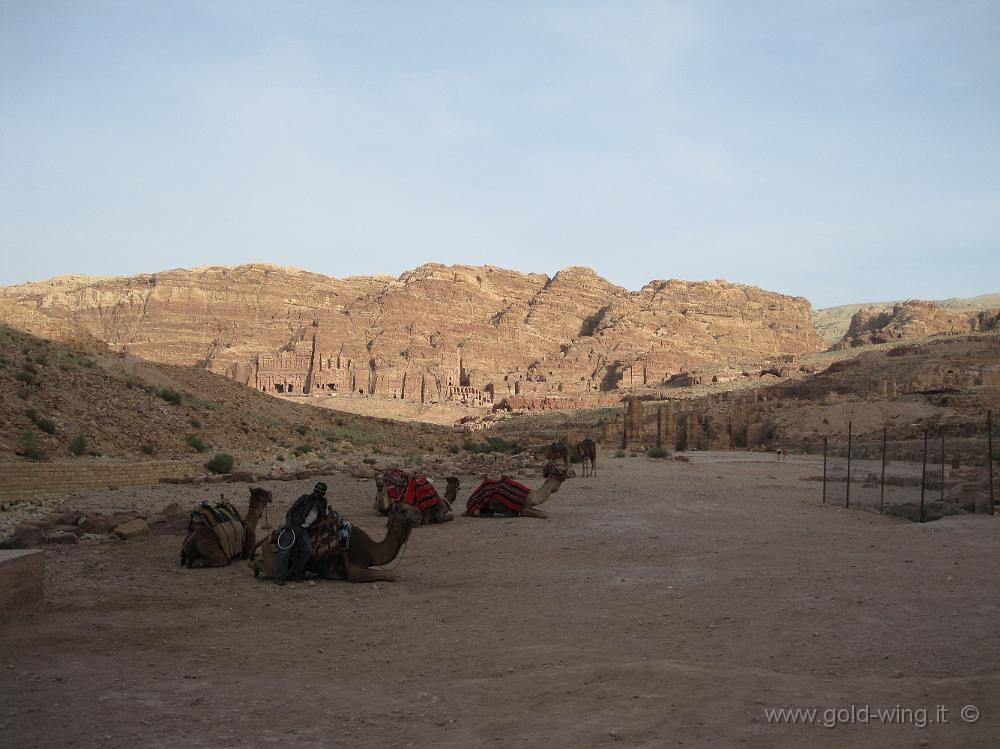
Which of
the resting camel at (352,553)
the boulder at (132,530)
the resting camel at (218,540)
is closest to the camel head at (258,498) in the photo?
the resting camel at (218,540)

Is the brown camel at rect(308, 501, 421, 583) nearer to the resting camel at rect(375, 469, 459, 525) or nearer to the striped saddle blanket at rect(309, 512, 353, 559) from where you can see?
the striped saddle blanket at rect(309, 512, 353, 559)

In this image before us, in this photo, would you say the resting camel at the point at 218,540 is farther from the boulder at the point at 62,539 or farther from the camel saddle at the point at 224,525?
the boulder at the point at 62,539

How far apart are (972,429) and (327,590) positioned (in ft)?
79.6

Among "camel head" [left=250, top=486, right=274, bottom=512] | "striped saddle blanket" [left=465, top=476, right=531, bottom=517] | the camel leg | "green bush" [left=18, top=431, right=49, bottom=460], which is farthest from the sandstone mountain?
the camel leg

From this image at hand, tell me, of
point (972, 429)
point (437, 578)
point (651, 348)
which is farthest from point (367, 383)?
point (437, 578)

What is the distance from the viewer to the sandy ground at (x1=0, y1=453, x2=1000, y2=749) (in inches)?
139

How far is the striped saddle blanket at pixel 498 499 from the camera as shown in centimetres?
1152

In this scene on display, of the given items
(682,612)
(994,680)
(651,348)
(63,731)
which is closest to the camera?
(63,731)

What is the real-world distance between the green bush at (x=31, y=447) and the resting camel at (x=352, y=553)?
347 inches

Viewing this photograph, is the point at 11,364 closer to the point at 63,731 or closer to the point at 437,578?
the point at 437,578

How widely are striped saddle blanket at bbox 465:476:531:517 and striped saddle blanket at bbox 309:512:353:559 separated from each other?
4491 millimetres

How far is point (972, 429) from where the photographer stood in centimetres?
2548

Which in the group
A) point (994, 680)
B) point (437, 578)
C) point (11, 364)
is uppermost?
point (11, 364)

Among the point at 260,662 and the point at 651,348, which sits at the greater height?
the point at 651,348
